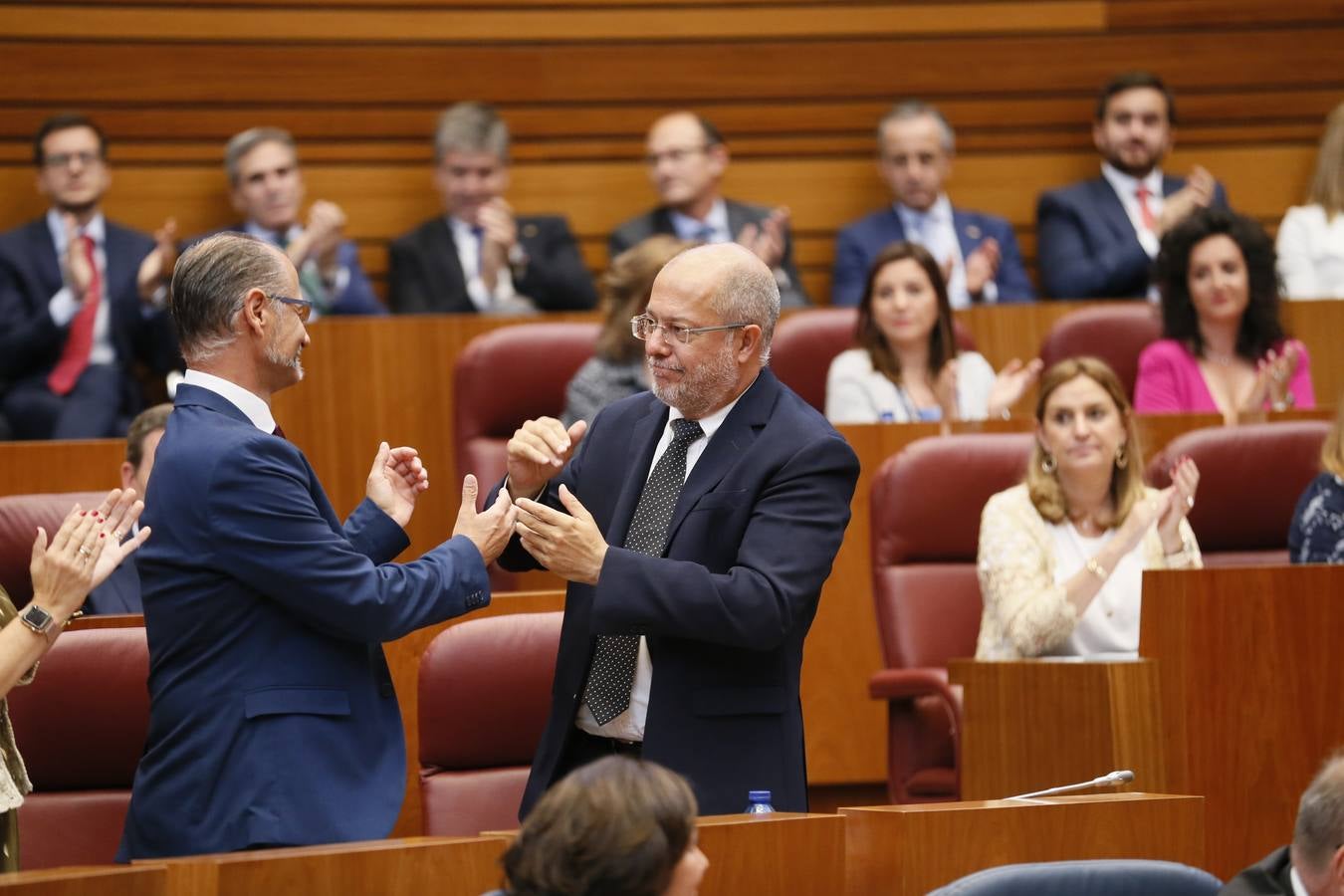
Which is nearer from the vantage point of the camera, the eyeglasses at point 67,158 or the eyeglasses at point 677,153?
the eyeglasses at point 67,158

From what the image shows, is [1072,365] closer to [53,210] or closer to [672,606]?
[672,606]

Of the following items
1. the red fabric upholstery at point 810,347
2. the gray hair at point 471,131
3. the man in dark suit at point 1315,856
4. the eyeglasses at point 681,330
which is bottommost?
the man in dark suit at point 1315,856

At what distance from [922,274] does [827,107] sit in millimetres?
1339

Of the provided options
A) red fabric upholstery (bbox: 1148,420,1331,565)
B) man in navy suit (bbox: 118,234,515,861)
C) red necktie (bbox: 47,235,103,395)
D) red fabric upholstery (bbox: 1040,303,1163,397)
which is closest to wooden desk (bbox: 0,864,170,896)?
man in navy suit (bbox: 118,234,515,861)

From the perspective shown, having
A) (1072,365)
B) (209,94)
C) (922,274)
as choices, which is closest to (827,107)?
(922,274)

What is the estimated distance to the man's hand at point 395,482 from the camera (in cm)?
234

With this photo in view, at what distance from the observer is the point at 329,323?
162 inches

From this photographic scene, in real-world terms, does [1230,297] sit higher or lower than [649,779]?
higher

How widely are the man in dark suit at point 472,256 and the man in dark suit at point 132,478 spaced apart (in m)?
1.53

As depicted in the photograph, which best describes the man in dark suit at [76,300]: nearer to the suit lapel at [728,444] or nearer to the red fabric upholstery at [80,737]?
the red fabric upholstery at [80,737]

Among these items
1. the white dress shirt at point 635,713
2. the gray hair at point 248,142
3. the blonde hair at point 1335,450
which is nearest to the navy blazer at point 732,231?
the gray hair at point 248,142

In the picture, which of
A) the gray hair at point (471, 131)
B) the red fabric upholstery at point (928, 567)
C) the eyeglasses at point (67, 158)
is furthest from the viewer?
the gray hair at point (471, 131)

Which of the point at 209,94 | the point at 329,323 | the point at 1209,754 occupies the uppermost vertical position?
the point at 209,94

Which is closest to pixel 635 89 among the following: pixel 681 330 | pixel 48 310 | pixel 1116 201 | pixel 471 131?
pixel 471 131
